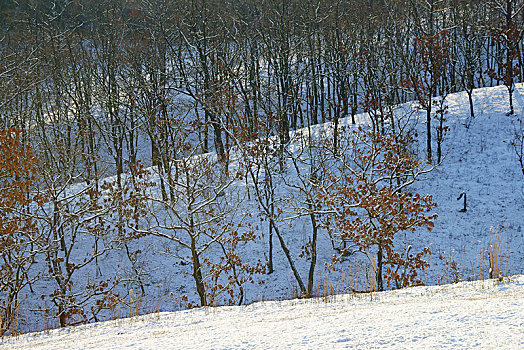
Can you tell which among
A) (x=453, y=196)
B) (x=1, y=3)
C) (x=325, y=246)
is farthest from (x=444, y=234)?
(x=1, y=3)

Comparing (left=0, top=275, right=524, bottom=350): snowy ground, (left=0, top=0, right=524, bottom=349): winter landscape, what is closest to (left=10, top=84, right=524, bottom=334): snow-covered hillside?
(left=0, top=0, right=524, bottom=349): winter landscape

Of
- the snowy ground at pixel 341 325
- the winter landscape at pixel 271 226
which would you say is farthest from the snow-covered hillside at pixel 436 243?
the snowy ground at pixel 341 325

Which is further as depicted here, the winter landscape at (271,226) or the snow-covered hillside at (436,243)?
the snow-covered hillside at (436,243)

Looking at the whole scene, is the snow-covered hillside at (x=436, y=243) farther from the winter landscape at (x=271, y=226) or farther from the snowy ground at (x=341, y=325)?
the snowy ground at (x=341, y=325)

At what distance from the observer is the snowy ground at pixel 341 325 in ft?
15.5

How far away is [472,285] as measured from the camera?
7.13m

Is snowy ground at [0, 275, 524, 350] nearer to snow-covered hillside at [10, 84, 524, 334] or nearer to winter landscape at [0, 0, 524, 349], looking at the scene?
winter landscape at [0, 0, 524, 349]

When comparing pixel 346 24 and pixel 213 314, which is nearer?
pixel 213 314

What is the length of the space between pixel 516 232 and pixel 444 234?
2.63m

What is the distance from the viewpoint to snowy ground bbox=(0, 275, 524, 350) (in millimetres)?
4730

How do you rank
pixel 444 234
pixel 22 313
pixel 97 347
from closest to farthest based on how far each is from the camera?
pixel 97 347, pixel 22 313, pixel 444 234

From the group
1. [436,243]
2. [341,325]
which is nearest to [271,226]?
[436,243]

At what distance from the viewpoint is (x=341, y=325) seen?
539 centimetres

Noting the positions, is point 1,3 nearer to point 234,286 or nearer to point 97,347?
point 234,286
